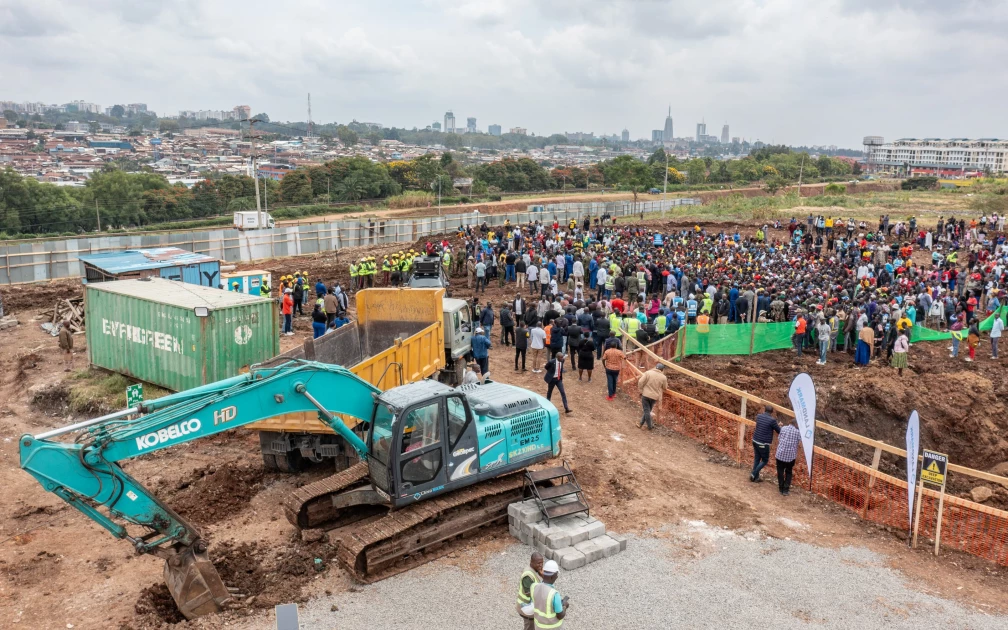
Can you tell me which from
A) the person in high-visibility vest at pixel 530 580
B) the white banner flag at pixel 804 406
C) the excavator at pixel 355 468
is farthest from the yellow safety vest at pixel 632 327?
the person in high-visibility vest at pixel 530 580

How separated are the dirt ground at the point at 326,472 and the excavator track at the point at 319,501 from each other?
1.14 ft

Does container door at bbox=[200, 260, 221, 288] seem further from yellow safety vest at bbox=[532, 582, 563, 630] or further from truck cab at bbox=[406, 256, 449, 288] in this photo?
yellow safety vest at bbox=[532, 582, 563, 630]

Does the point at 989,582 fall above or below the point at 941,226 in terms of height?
below

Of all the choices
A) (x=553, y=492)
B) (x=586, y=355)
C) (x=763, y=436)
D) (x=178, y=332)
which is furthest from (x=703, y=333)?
(x=178, y=332)

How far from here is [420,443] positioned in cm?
1054

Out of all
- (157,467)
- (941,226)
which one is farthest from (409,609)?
(941,226)

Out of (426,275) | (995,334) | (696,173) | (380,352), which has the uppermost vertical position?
(696,173)

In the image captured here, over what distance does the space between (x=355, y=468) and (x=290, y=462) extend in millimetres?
2455

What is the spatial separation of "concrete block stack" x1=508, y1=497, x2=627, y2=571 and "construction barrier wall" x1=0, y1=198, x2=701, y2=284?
1034 inches

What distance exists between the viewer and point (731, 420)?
15.2 meters

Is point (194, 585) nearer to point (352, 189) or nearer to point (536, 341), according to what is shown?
point (536, 341)

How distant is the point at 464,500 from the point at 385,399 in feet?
6.05

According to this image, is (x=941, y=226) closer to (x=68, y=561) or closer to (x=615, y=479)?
(x=615, y=479)

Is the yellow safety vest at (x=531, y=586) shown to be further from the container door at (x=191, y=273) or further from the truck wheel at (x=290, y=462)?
the container door at (x=191, y=273)
